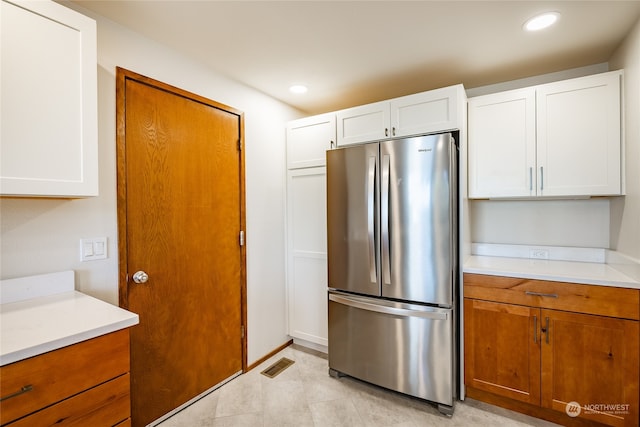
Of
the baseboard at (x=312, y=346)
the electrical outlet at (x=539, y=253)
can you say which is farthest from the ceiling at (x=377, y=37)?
the baseboard at (x=312, y=346)

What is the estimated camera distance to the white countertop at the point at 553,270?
Result: 5.38 feet

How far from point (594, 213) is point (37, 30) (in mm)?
3424

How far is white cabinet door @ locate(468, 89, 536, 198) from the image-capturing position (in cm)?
210

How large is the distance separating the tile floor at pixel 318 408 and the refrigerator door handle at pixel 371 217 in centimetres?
86

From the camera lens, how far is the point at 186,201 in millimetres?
A: 2014

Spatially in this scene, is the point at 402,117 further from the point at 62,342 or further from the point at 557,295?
the point at 62,342

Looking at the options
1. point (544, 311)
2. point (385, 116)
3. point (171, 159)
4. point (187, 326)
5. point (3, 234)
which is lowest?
point (187, 326)

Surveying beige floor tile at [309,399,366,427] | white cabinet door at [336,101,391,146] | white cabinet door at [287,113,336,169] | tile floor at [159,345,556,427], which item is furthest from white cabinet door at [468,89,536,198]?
beige floor tile at [309,399,366,427]

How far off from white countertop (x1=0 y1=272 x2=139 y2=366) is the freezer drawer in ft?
4.86

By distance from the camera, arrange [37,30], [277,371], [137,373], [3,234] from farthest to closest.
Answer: [277,371] < [137,373] < [3,234] < [37,30]

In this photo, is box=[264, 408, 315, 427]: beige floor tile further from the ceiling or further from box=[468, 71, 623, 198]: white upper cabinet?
the ceiling

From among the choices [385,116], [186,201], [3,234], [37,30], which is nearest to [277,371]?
[186,201]

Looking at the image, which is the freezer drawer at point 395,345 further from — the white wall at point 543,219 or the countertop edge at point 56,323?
the countertop edge at point 56,323

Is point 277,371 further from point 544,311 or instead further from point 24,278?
point 544,311
